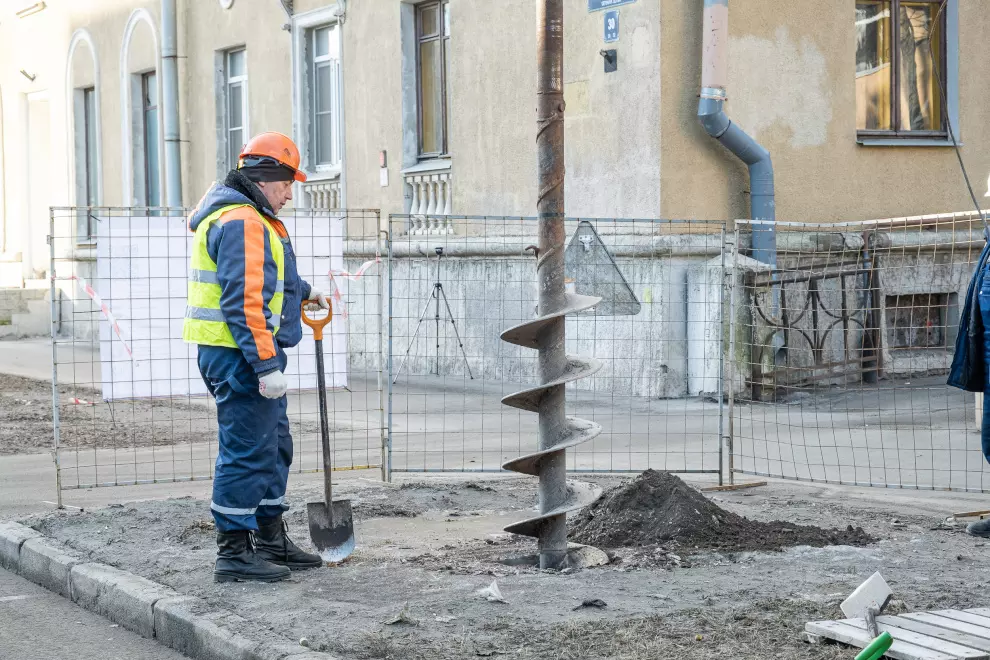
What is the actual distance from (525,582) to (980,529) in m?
2.58

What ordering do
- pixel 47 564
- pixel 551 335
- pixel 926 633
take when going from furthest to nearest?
pixel 47 564 → pixel 551 335 → pixel 926 633

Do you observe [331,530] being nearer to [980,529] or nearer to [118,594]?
[118,594]

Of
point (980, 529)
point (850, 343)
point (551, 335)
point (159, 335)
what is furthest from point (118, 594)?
point (850, 343)

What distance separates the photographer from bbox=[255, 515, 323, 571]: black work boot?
620cm

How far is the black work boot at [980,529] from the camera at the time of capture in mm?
6812

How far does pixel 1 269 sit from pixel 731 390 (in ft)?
74.2

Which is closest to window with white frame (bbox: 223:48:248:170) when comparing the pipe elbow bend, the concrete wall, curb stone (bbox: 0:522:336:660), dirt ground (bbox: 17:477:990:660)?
the concrete wall

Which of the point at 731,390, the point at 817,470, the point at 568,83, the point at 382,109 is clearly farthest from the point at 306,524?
the point at 382,109

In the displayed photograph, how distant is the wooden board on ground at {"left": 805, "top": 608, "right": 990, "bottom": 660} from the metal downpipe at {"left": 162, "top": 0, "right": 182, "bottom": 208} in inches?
713

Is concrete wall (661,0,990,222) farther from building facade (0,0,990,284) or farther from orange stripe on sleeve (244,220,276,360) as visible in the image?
orange stripe on sleeve (244,220,276,360)

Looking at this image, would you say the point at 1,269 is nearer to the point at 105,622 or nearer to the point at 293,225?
the point at 293,225

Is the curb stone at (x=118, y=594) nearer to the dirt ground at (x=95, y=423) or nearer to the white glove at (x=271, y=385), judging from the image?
the white glove at (x=271, y=385)

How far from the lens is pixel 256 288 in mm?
5793

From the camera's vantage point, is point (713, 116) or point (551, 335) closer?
point (551, 335)
